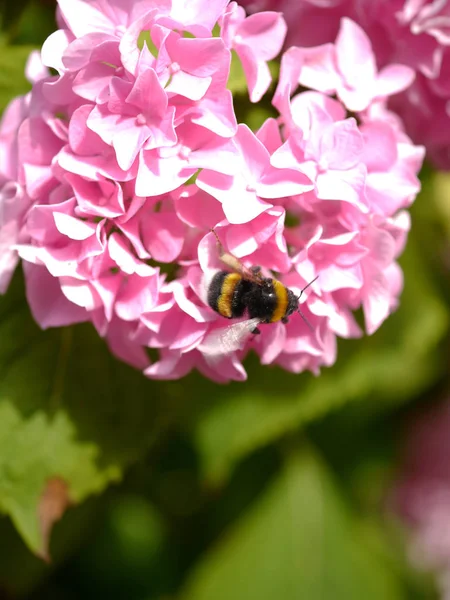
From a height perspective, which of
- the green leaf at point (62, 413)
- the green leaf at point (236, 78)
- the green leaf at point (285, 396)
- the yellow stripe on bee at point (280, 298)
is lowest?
the green leaf at point (285, 396)

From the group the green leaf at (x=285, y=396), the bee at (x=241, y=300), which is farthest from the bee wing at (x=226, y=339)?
the green leaf at (x=285, y=396)

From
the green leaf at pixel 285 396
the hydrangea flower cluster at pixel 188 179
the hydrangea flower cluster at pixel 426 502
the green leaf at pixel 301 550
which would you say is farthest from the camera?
the hydrangea flower cluster at pixel 426 502

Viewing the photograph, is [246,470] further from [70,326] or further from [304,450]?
[70,326]

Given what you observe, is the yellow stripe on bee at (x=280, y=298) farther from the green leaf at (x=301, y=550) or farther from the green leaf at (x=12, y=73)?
the green leaf at (x=301, y=550)

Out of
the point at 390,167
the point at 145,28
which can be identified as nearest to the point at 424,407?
the point at 390,167

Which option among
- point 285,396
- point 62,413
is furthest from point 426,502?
point 62,413

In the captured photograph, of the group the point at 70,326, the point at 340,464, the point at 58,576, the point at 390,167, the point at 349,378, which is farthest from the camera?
the point at 340,464
